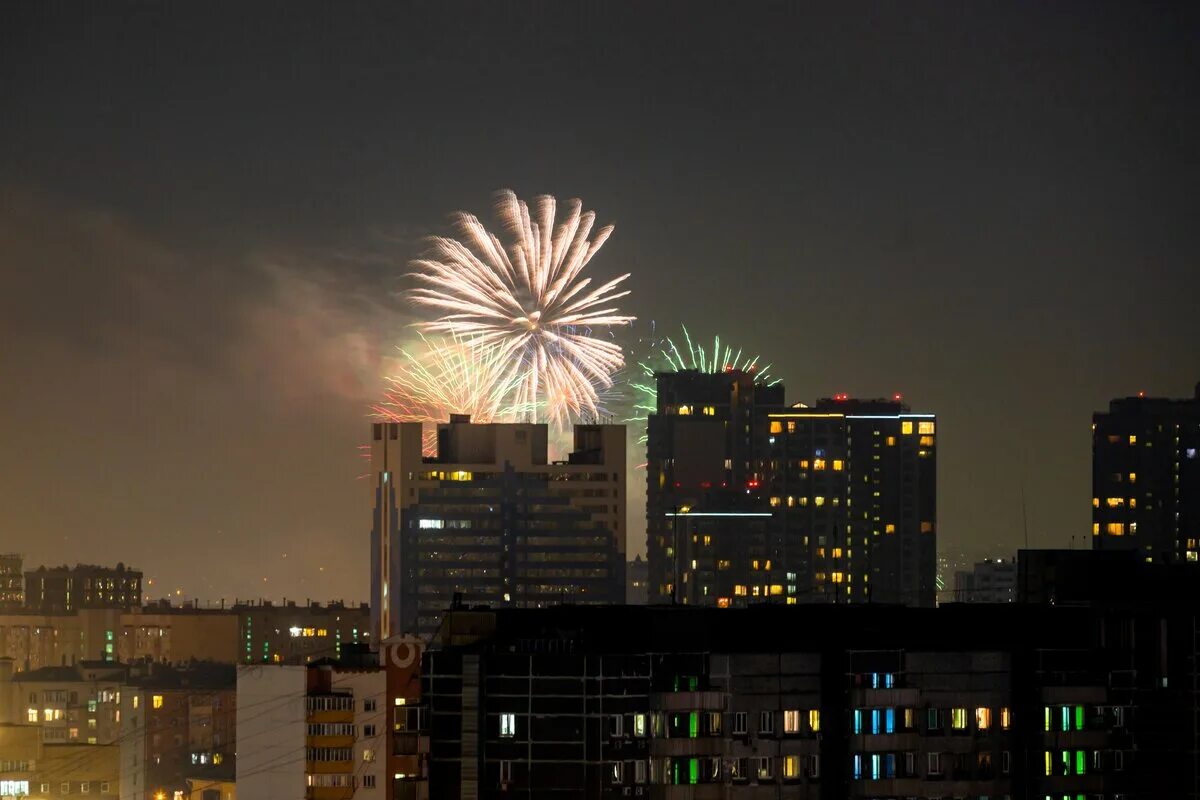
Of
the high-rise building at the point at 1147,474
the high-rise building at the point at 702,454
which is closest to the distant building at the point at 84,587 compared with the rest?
the high-rise building at the point at 702,454

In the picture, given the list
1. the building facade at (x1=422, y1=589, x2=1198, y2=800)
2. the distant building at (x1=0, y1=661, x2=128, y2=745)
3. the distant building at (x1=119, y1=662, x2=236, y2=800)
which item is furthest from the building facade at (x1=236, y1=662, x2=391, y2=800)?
the distant building at (x1=0, y1=661, x2=128, y2=745)

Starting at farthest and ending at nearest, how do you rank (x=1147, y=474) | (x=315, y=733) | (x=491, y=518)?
(x=491, y=518) < (x=1147, y=474) < (x=315, y=733)

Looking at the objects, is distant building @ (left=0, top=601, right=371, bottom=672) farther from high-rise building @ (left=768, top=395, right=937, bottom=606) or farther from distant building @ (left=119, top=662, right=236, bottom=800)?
distant building @ (left=119, top=662, right=236, bottom=800)

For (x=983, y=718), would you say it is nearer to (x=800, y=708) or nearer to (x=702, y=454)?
(x=800, y=708)

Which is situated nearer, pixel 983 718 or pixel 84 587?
pixel 983 718

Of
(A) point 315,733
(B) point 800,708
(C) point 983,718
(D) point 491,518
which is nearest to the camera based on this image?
(B) point 800,708


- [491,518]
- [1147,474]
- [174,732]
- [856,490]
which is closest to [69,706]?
[174,732]
